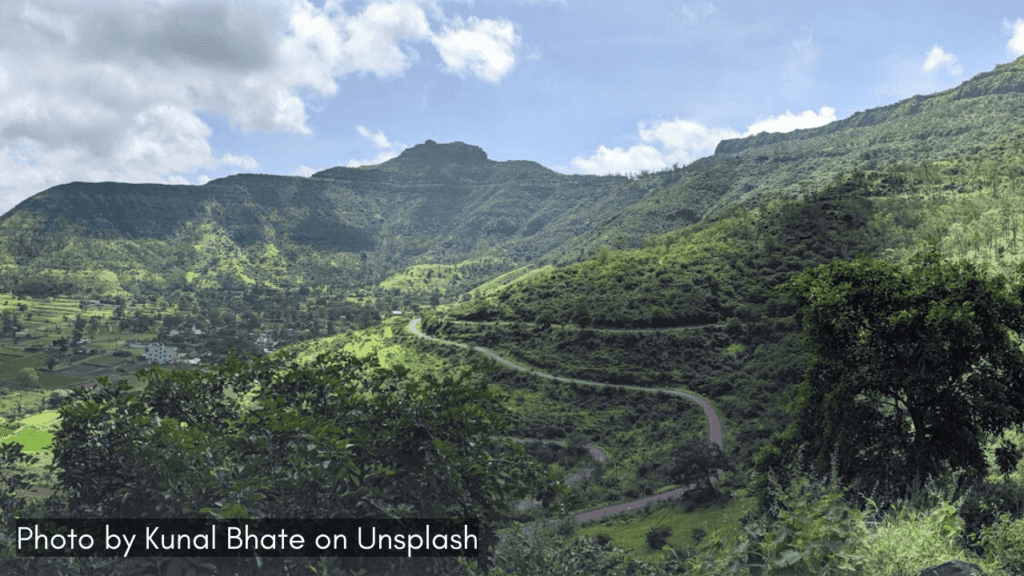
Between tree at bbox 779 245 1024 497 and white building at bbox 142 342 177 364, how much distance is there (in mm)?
126800

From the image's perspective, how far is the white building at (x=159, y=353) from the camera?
117 meters

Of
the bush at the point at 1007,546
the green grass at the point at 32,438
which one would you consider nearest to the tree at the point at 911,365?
the bush at the point at 1007,546

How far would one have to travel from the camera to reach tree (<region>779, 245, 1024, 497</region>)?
42.4ft

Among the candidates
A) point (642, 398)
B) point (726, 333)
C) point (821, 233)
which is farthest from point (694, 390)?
point (821, 233)

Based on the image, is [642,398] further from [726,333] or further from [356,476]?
[356,476]

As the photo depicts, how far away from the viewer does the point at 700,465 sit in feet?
121

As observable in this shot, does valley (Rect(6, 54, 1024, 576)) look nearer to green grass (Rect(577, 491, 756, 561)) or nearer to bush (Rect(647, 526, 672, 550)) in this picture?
bush (Rect(647, 526, 672, 550))

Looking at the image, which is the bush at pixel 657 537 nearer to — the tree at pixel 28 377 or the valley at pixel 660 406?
the valley at pixel 660 406

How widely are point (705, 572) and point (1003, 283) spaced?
1243 centimetres

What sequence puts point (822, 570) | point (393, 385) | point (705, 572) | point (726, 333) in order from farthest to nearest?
point (726, 333), point (393, 385), point (705, 572), point (822, 570)

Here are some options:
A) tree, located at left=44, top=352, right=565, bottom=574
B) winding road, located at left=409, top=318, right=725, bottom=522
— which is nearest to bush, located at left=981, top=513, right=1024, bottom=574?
tree, located at left=44, top=352, right=565, bottom=574

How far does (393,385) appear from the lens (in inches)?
326

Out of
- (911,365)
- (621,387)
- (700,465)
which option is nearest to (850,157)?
(621,387)

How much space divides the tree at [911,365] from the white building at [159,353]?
416ft
